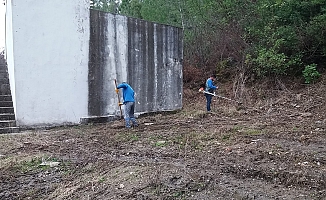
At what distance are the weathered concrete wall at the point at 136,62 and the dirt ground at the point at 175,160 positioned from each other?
5.11ft

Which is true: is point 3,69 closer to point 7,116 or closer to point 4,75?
point 4,75

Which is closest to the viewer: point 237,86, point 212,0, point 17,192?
point 17,192

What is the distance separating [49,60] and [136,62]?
312cm

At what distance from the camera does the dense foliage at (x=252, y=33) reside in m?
12.9

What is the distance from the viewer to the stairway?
31.1ft

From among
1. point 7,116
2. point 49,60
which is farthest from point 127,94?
point 7,116

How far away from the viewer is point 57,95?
1034cm

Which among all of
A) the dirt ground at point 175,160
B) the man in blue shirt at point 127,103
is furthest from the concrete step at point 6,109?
the man in blue shirt at point 127,103

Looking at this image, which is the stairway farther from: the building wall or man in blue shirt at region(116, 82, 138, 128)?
man in blue shirt at region(116, 82, 138, 128)

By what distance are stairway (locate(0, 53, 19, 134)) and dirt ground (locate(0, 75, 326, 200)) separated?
646 mm

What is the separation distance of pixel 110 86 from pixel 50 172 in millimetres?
6184

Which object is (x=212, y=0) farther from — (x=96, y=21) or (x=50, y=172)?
(x=50, y=172)

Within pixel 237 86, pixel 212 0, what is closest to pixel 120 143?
pixel 237 86

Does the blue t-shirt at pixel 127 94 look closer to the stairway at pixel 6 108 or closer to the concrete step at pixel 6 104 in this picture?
the stairway at pixel 6 108
